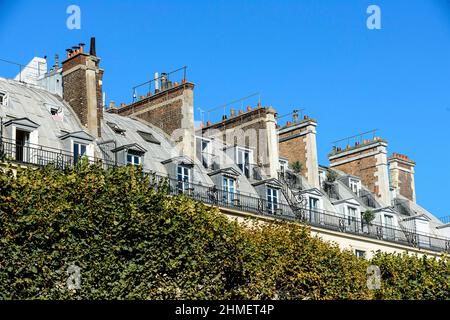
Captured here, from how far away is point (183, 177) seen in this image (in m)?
46.6

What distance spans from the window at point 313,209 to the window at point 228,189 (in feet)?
14.3

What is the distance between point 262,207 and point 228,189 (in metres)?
1.74

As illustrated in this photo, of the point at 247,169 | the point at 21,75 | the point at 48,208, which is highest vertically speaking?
the point at 21,75

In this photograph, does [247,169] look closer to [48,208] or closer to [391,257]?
[391,257]

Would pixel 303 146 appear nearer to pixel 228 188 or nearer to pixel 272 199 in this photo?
pixel 272 199

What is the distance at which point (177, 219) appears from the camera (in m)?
36.0

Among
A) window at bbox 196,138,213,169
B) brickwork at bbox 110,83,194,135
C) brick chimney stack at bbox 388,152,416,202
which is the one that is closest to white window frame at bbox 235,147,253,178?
window at bbox 196,138,213,169

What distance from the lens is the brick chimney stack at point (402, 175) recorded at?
64.9 meters

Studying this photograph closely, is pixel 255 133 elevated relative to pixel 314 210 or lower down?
elevated

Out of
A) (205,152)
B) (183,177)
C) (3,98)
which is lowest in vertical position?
(183,177)

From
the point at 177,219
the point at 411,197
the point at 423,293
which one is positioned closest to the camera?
the point at 177,219

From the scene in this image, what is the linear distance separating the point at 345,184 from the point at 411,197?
754 cm

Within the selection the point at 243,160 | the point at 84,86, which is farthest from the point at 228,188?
the point at 84,86

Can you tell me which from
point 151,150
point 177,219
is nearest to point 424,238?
point 151,150
